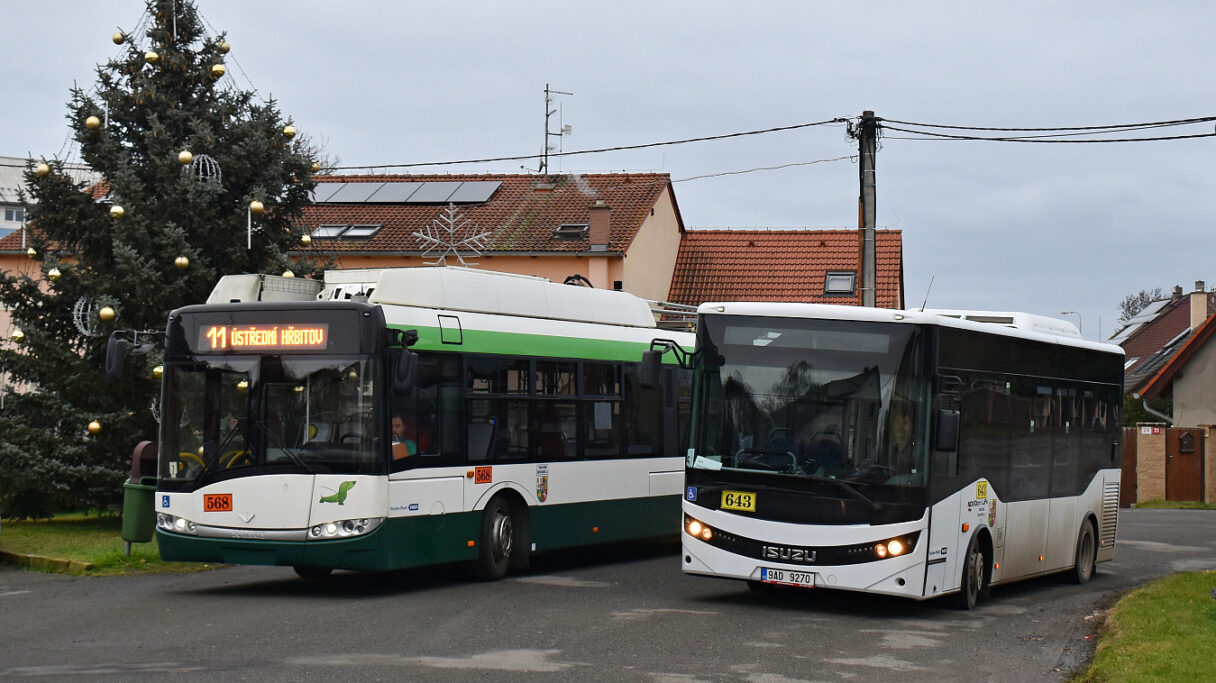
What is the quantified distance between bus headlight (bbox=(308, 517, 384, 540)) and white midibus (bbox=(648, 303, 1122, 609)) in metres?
2.91

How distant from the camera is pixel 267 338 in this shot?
45.8 ft

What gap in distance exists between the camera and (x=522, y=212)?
40.6 meters

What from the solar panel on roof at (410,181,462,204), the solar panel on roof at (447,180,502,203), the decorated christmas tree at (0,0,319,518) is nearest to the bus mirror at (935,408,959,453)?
the decorated christmas tree at (0,0,319,518)

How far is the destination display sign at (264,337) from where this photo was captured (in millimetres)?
13805

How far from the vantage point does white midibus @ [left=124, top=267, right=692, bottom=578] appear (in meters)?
13.6

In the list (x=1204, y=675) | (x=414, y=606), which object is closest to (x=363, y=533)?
(x=414, y=606)

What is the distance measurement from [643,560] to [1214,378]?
30.5 meters

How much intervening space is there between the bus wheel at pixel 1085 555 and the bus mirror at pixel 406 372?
8.12 meters

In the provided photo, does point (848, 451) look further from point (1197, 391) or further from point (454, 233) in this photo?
point (1197, 391)

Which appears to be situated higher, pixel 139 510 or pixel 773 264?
pixel 773 264

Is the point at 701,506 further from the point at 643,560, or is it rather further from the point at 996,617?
the point at 643,560

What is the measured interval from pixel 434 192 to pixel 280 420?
29.7 metres

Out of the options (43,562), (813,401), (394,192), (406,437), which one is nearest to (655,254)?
(394,192)

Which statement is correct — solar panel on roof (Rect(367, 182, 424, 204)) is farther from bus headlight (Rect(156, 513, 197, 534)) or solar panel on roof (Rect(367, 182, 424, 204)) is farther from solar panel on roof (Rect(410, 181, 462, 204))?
bus headlight (Rect(156, 513, 197, 534))
